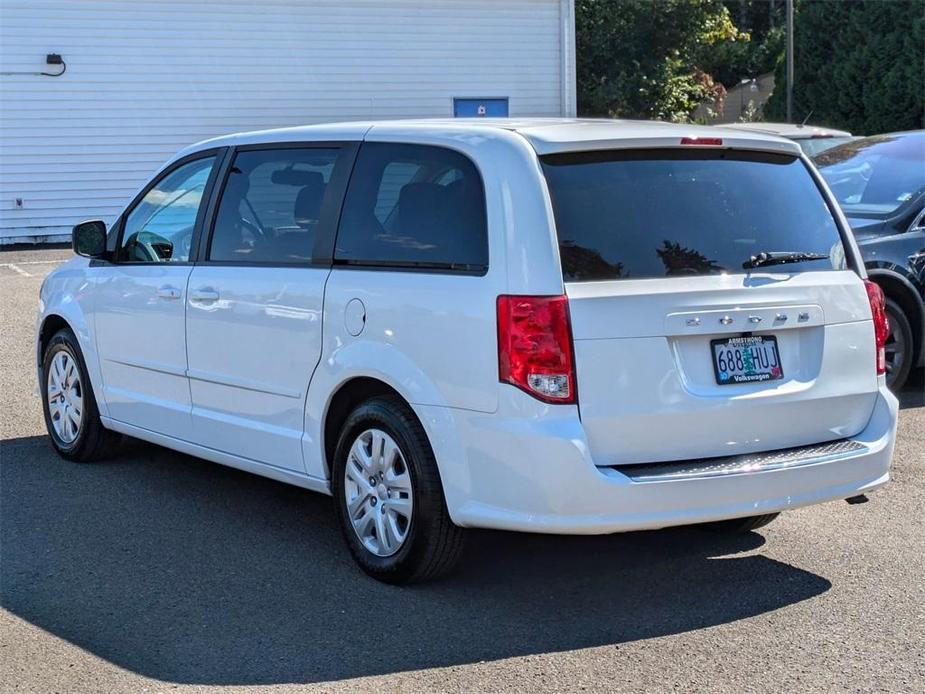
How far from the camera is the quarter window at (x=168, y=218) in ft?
21.4

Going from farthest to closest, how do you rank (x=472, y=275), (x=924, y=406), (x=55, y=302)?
(x=924, y=406) < (x=55, y=302) < (x=472, y=275)

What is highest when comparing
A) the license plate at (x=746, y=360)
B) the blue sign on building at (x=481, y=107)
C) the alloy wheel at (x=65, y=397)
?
the license plate at (x=746, y=360)

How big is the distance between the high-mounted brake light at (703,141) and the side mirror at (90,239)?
338cm

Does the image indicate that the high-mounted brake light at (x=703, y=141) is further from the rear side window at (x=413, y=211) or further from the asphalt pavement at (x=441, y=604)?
the asphalt pavement at (x=441, y=604)

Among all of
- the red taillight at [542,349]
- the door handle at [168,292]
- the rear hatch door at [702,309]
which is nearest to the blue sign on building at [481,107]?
the door handle at [168,292]

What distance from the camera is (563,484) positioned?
4.60m

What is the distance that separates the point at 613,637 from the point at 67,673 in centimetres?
190

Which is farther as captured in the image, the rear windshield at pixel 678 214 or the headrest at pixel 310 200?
the headrest at pixel 310 200

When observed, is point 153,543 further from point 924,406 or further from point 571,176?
point 924,406

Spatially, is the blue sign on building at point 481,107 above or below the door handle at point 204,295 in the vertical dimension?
below

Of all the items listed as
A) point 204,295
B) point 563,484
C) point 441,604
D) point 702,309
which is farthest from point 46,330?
point 702,309

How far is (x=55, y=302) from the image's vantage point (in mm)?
7465

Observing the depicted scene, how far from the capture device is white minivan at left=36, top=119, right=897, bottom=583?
4.67m

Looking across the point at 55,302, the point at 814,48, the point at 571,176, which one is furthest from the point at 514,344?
the point at 814,48
